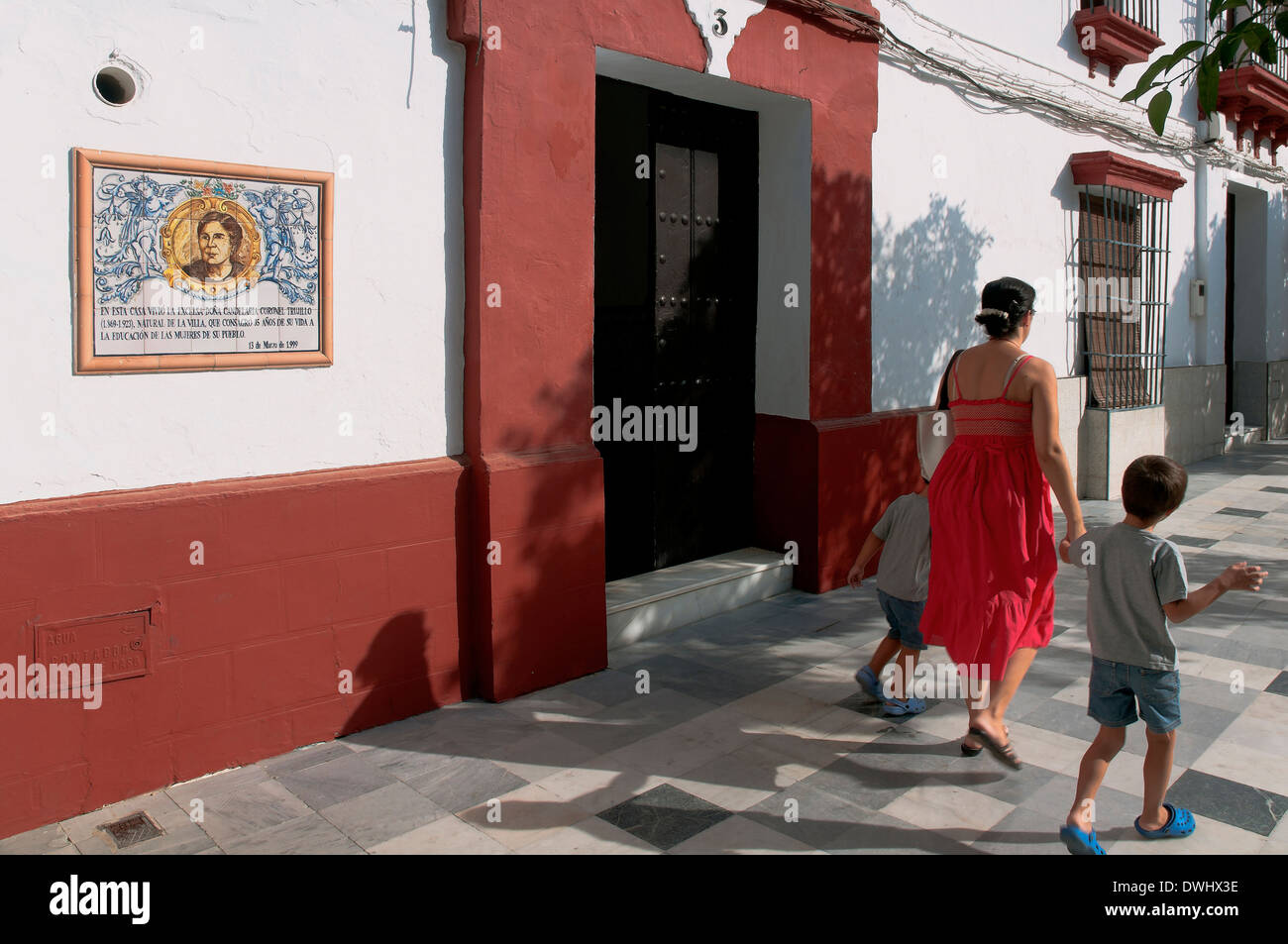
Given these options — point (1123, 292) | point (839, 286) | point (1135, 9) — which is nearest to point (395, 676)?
point (839, 286)

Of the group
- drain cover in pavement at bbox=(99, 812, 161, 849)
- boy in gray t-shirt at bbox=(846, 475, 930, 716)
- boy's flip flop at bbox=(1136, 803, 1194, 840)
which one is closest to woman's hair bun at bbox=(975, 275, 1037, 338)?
boy in gray t-shirt at bbox=(846, 475, 930, 716)

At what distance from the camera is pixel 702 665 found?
494 centimetres

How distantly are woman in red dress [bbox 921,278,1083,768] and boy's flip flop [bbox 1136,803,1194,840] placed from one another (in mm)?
492

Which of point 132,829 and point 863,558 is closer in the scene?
point 132,829

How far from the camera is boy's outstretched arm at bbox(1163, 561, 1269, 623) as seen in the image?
2818mm

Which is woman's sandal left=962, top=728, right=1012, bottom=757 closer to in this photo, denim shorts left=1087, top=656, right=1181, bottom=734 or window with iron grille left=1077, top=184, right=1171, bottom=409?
denim shorts left=1087, top=656, right=1181, bottom=734

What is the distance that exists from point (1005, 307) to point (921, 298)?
346 cm

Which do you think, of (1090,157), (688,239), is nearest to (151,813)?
(688,239)

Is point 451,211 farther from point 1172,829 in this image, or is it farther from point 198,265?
→ point 1172,829

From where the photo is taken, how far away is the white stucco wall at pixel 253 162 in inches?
128

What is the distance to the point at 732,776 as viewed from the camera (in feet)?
12.2

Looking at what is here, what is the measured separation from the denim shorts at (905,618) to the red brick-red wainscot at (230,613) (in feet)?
5.76

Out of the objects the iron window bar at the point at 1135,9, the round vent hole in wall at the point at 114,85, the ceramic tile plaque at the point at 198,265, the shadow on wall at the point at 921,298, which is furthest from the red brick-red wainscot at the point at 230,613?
the iron window bar at the point at 1135,9

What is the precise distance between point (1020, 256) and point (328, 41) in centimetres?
598
